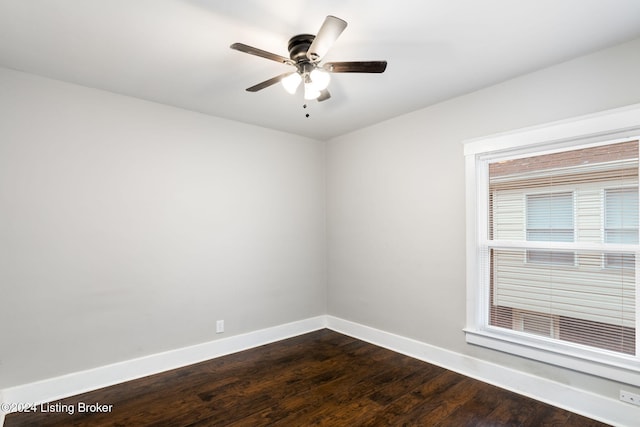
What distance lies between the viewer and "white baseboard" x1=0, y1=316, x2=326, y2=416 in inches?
99.5

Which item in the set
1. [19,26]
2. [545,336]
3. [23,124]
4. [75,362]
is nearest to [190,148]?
[23,124]

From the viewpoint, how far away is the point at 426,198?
3381 mm

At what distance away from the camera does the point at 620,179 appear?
2.32m

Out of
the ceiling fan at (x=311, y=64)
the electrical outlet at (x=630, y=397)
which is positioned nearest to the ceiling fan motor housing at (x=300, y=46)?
the ceiling fan at (x=311, y=64)

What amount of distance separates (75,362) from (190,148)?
2.12 m

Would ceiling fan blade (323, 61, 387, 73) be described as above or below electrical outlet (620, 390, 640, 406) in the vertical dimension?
above

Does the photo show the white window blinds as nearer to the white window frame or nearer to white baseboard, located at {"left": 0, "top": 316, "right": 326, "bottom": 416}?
the white window frame

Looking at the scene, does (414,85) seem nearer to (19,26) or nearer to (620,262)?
(620,262)

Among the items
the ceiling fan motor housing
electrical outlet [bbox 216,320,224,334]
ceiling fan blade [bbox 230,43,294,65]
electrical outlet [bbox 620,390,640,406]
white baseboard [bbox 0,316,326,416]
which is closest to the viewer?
ceiling fan blade [bbox 230,43,294,65]

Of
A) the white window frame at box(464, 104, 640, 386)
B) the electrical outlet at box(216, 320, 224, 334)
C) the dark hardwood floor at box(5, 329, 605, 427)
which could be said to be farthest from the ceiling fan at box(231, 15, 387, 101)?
the electrical outlet at box(216, 320, 224, 334)

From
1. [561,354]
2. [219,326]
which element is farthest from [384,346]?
[219,326]

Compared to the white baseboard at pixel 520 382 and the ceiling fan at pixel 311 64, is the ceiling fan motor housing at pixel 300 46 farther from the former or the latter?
the white baseboard at pixel 520 382

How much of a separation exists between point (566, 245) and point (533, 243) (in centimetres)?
23

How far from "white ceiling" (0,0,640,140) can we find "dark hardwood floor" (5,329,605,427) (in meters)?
2.55
